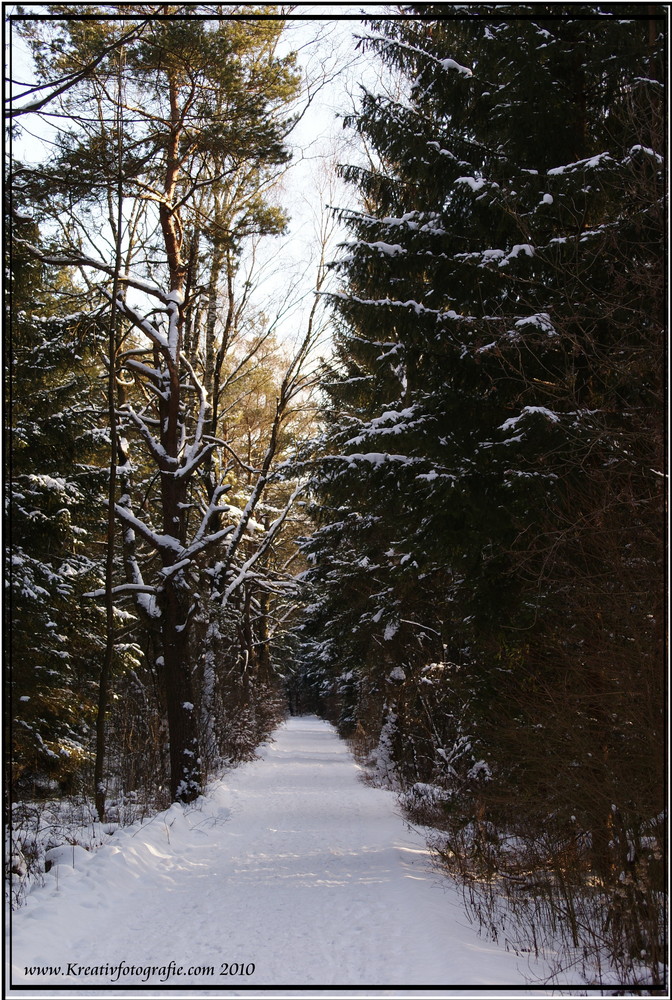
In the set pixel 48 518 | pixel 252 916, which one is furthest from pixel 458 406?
pixel 48 518

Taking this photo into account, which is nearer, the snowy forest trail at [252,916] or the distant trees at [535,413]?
the snowy forest trail at [252,916]

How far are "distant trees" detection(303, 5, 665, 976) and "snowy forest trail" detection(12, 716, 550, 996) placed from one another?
1.03 metres

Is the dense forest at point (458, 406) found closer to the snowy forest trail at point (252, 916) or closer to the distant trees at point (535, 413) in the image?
the distant trees at point (535, 413)

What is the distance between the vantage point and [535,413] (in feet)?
19.2

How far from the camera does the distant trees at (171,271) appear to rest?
8836mm

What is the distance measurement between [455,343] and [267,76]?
5912 millimetres

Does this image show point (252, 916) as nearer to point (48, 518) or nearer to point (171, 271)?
point (48, 518)

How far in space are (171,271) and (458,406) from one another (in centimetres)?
751

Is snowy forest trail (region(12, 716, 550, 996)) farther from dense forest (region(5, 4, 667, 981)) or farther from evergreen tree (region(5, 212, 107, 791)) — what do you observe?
evergreen tree (region(5, 212, 107, 791))

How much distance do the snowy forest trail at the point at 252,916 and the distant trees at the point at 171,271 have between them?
2.00 metres

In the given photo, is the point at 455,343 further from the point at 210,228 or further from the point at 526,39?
the point at 210,228

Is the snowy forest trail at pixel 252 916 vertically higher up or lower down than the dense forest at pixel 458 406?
lower down

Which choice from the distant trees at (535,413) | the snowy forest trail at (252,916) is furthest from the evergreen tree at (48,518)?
the distant trees at (535,413)

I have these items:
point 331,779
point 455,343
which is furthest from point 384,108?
point 331,779
